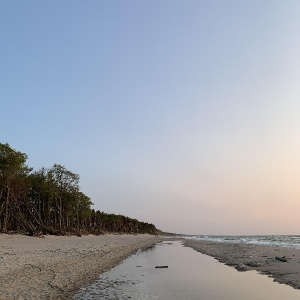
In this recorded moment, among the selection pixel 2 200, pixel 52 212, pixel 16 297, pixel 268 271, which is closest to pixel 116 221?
pixel 52 212

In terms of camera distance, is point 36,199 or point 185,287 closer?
point 185,287

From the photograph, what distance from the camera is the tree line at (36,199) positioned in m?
50.2

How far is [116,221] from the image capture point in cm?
14725

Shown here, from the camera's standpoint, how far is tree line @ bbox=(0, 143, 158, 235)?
5025 centimetres

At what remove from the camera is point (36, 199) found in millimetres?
72438

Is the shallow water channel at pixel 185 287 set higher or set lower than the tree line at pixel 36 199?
lower

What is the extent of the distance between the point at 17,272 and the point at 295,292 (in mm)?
13174

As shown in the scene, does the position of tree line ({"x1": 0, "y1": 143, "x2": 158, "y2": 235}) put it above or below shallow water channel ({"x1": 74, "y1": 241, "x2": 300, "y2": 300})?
above

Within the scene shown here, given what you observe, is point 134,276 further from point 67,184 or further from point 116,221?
point 116,221

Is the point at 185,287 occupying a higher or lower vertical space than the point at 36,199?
lower

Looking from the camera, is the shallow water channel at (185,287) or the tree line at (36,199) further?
the tree line at (36,199)

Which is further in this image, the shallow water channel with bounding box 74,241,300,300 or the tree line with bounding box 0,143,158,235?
the tree line with bounding box 0,143,158,235

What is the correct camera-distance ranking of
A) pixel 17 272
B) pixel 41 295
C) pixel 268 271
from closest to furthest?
pixel 41 295 → pixel 17 272 → pixel 268 271

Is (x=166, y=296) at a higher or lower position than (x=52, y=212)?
lower
